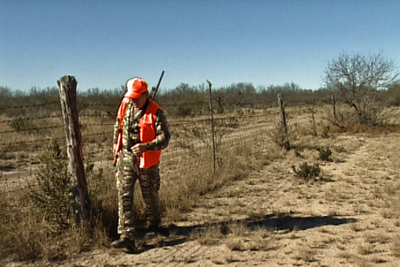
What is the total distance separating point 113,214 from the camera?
543 cm

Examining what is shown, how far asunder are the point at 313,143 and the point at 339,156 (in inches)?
100

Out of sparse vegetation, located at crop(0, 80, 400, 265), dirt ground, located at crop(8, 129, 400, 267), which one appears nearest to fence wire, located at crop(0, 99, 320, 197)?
sparse vegetation, located at crop(0, 80, 400, 265)

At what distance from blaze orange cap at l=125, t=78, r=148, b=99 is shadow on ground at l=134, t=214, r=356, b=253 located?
1.94 meters

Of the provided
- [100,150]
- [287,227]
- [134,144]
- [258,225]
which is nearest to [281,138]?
[100,150]

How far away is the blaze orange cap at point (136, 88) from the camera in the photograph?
4.44 meters

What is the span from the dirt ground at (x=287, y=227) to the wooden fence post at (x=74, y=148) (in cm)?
72

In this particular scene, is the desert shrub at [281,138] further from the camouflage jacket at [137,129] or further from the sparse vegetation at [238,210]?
the camouflage jacket at [137,129]

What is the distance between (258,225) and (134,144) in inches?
84.7

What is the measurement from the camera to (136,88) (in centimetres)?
445

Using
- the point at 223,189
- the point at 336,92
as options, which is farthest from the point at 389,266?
the point at 336,92

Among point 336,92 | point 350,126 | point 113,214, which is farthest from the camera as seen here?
point 336,92

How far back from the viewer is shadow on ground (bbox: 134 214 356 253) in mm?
4988

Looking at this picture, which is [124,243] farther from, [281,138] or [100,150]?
[281,138]

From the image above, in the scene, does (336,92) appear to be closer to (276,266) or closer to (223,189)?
(223,189)
